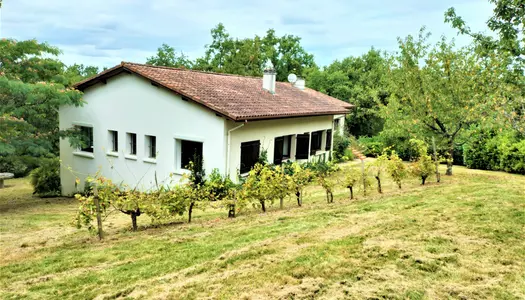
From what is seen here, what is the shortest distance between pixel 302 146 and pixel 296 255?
13.8 metres

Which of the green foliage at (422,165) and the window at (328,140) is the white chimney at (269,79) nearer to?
the window at (328,140)

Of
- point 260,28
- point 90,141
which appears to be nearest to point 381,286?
point 90,141

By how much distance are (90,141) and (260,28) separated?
3485cm

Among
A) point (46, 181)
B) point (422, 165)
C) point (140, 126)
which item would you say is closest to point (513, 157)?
point (422, 165)

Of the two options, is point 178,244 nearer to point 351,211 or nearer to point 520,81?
point 351,211

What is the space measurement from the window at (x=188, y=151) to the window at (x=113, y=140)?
12.3 ft

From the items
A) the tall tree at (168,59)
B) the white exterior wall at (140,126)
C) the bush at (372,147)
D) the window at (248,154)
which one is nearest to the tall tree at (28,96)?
the white exterior wall at (140,126)

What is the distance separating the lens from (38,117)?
48.6 feet

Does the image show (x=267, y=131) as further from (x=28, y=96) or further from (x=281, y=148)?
(x=28, y=96)

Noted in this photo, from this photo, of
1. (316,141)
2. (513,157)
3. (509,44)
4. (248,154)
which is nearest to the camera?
(509,44)

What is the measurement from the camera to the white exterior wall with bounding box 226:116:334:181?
14438mm

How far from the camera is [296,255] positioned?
5.90 m

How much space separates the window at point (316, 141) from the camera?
2112 cm

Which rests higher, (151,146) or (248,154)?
(151,146)
